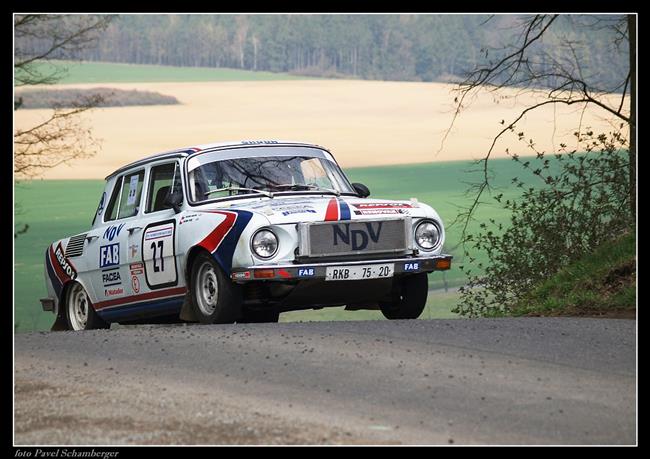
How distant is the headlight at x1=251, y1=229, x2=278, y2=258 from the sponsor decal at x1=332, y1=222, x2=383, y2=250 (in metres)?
0.57

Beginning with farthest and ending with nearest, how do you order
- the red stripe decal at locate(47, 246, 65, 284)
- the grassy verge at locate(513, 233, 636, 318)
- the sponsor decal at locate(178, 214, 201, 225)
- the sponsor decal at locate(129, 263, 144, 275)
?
the red stripe decal at locate(47, 246, 65, 284)
the grassy verge at locate(513, 233, 636, 318)
the sponsor decal at locate(129, 263, 144, 275)
the sponsor decal at locate(178, 214, 201, 225)

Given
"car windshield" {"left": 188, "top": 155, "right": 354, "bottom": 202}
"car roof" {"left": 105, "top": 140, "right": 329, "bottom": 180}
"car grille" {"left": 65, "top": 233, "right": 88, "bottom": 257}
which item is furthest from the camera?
"car grille" {"left": 65, "top": 233, "right": 88, "bottom": 257}

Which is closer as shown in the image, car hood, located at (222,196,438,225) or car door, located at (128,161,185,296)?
car hood, located at (222,196,438,225)

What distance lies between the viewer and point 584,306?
14680 millimetres

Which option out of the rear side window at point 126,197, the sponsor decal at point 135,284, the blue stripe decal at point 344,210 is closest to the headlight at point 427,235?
the blue stripe decal at point 344,210

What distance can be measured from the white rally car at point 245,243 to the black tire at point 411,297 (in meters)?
0.01

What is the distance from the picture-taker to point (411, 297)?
13273mm

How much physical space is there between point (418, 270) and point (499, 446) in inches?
Answer: 223

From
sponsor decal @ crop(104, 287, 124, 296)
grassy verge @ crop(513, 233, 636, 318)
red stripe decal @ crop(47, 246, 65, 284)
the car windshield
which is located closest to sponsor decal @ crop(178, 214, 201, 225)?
the car windshield

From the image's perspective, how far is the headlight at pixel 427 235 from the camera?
42.0 ft

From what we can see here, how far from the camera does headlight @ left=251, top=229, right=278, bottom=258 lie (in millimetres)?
12078

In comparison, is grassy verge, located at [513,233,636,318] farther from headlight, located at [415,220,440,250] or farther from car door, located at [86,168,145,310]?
car door, located at [86,168,145,310]

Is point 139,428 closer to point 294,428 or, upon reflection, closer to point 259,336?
point 294,428

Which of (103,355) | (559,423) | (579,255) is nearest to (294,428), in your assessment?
(559,423)
